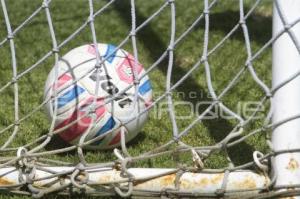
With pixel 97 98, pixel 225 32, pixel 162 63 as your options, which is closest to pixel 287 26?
pixel 97 98

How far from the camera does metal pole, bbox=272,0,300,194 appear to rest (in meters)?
2.48

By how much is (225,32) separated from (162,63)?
2.53 feet

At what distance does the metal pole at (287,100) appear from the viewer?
2.48 metres

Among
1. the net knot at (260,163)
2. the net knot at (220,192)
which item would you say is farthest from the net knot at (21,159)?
the net knot at (260,163)

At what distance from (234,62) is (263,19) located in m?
1.09

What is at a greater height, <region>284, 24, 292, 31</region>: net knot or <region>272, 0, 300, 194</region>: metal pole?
<region>284, 24, 292, 31</region>: net knot

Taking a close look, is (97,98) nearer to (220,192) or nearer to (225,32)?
(220,192)

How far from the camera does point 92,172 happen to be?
2734mm

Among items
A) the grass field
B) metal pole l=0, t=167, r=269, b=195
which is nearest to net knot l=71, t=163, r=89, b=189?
metal pole l=0, t=167, r=269, b=195

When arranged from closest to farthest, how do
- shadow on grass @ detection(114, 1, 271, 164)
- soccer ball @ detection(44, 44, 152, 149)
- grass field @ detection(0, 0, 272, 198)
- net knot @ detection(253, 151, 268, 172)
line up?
net knot @ detection(253, 151, 268, 172), soccer ball @ detection(44, 44, 152, 149), shadow on grass @ detection(114, 1, 271, 164), grass field @ detection(0, 0, 272, 198)

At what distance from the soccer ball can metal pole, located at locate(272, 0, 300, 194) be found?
0.66 meters

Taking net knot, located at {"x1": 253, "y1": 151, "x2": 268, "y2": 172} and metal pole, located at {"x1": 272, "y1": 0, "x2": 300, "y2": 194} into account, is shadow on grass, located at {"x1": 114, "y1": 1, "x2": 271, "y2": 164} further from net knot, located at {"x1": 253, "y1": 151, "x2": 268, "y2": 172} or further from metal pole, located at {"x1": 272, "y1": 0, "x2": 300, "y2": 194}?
metal pole, located at {"x1": 272, "y1": 0, "x2": 300, "y2": 194}

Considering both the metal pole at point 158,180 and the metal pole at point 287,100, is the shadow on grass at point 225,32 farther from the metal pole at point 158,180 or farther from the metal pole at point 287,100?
the metal pole at point 287,100

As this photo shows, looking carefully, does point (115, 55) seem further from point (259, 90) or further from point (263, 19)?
point (263, 19)
